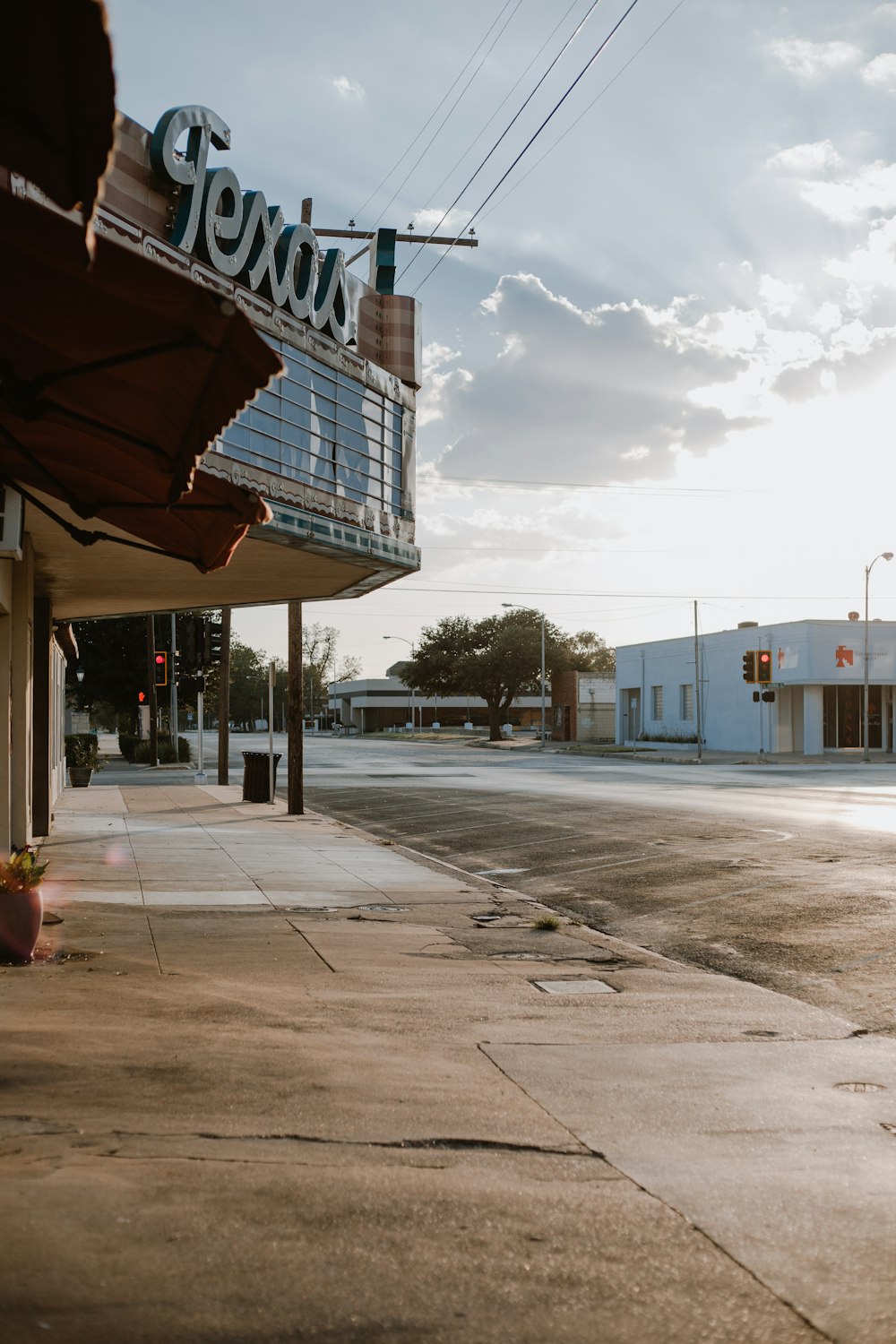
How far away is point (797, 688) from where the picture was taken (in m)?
58.9

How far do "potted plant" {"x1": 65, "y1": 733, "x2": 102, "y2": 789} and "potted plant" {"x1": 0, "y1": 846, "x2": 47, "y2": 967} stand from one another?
24.3 m

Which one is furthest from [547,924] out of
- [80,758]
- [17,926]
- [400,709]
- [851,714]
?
[400,709]

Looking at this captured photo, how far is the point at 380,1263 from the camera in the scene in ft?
11.8

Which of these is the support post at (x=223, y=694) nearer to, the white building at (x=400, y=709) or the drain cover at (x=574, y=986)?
the drain cover at (x=574, y=986)

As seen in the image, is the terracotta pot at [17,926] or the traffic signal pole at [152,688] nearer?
the terracotta pot at [17,926]

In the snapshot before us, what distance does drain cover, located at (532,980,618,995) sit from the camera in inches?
328

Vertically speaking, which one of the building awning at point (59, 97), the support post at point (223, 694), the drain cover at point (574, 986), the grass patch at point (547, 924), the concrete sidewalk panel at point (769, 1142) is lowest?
the grass patch at point (547, 924)

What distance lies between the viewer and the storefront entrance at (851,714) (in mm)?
57969

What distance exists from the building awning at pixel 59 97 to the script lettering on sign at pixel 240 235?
951 centimetres

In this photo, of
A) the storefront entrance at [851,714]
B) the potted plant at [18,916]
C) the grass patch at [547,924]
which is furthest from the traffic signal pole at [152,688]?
the storefront entrance at [851,714]

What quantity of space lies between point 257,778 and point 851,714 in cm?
4040

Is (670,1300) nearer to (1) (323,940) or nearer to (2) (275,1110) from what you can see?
(2) (275,1110)

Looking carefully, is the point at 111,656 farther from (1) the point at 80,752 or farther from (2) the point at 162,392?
(2) the point at 162,392

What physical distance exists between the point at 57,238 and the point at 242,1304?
328cm
